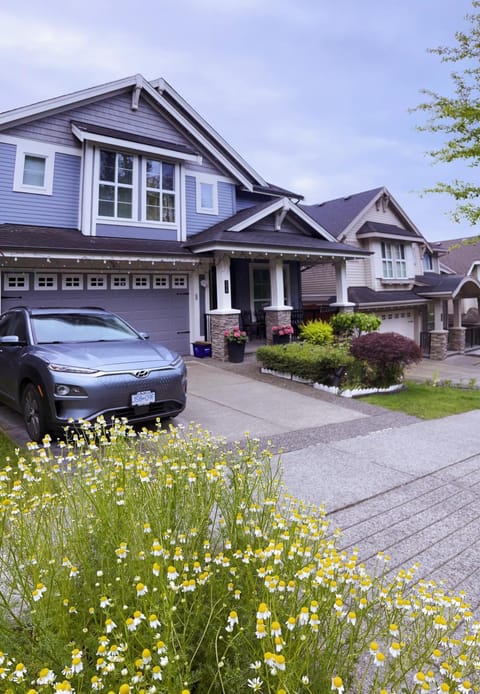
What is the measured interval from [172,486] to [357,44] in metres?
15.9

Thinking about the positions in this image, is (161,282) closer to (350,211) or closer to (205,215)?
(205,215)

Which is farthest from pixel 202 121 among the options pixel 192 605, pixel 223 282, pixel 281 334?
pixel 192 605

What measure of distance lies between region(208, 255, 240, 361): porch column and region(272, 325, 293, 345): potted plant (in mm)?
1675

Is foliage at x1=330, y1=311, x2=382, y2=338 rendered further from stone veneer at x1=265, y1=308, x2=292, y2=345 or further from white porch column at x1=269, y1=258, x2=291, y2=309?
white porch column at x1=269, y1=258, x2=291, y2=309

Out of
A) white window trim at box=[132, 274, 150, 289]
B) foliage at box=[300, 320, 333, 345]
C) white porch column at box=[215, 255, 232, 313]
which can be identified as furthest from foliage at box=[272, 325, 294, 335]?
white window trim at box=[132, 274, 150, 289]

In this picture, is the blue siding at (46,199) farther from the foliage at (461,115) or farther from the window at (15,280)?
the foliage at (461,115)

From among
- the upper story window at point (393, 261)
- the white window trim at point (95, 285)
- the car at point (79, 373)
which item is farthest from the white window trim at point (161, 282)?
the upper story window at point (393, 261)

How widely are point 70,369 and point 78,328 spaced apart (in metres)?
1.62

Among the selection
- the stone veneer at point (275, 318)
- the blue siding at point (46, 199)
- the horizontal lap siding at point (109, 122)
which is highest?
the horizontal lap siding at point (109, 122)

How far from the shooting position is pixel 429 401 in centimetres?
941

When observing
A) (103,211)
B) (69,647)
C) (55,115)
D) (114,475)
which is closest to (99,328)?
(114,475)

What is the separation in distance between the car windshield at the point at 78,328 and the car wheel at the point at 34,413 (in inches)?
33.3

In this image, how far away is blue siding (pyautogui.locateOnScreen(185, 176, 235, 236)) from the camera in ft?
47.7

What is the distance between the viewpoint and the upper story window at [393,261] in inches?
827
